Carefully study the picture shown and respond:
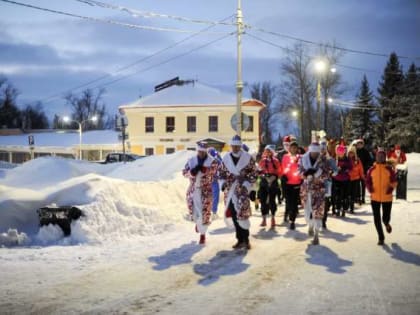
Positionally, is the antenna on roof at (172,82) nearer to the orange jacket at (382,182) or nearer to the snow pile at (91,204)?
the snow pile at (91,204)

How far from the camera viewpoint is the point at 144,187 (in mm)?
12977

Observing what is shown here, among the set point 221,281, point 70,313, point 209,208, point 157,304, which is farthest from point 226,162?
point 70,313

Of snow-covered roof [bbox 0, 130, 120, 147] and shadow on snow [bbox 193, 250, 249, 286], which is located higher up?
snow-covered roof [bbox 0, 130, 120, 147]

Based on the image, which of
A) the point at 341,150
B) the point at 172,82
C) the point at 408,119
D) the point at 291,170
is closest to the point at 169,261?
the point at 291,170

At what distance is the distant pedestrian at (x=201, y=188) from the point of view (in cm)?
935

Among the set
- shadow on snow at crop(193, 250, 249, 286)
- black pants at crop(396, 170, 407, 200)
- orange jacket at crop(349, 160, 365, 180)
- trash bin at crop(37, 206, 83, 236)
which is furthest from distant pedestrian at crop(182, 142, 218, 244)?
black pants at crop(396, 170, 407, 200)

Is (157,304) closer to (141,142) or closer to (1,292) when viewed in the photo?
(1,292)

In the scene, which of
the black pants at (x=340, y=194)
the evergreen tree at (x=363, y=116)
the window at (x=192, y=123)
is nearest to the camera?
the black pants at (x=340, y=194)

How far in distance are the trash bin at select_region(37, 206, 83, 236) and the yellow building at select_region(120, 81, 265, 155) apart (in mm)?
38966

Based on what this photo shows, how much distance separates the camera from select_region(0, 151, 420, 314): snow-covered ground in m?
5.77

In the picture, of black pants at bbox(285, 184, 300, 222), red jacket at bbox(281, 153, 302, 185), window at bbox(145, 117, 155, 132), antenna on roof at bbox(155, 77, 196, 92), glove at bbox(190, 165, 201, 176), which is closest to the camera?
glove at bbox(190, 165, 201, 176)

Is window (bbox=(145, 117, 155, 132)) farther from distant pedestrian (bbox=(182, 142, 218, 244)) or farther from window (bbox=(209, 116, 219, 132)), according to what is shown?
distant pedestrian (bbox=(182, 142, 218, 244))

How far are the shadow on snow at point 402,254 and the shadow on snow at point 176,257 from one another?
325 cm

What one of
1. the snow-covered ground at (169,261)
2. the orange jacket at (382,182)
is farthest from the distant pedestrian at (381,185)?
the snow-covered ground at (169,261)
